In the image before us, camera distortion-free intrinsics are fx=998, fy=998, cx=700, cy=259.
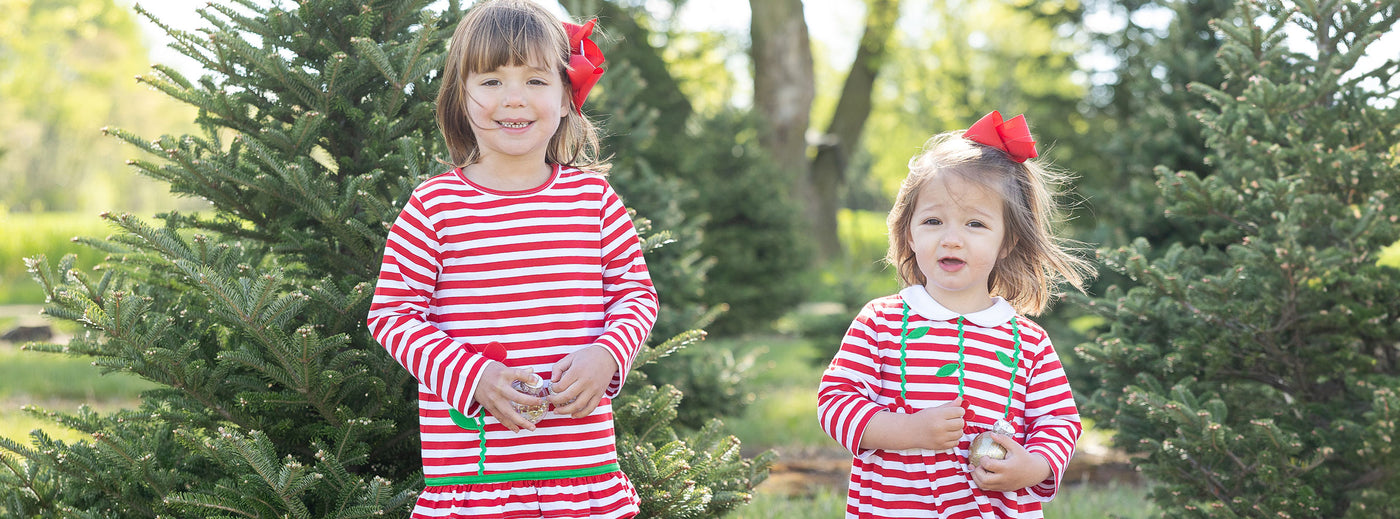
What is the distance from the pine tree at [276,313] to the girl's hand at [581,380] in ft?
2.04

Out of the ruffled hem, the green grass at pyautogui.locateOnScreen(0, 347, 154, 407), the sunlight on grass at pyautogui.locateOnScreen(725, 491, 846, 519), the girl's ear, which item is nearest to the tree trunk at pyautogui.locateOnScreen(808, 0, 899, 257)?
the green grass at pyautogui.locateOnScreen(0, 347, 154, 407)

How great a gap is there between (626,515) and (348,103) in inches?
62.6

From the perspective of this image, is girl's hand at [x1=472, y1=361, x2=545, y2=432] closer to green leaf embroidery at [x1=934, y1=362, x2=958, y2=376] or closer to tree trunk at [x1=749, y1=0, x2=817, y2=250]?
green leaf embroidery at [x1=934, y1=362, x2=958, y2=376]

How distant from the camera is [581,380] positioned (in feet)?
6.86

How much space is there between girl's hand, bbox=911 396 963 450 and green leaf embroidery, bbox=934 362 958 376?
0.12 meters

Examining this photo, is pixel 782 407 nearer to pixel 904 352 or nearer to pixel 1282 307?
pixel 1282 307

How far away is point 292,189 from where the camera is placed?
2.94 metres

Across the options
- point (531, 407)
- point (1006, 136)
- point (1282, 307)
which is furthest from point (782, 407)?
point (531, 407)

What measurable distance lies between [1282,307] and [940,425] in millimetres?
2134

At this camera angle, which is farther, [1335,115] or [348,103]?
[1335,115]

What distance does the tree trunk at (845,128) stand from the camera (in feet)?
65.7

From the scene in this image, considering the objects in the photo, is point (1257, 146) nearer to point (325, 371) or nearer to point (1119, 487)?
point (1119, 487)

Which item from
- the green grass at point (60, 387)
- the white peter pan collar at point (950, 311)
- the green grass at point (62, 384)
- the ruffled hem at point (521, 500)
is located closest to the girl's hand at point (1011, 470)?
the white peter pan collar at point (950, 311)

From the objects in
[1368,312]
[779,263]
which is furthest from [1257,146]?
[779,263]
